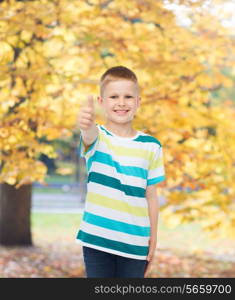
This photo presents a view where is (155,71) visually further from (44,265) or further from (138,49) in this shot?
(44,265)

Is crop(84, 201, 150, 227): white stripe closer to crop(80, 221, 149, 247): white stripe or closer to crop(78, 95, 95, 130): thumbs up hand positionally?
crop(80, 221, 149, 247): white stripe

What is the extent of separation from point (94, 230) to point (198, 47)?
6447 millimetres

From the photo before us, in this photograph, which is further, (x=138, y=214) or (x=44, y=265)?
(x=44, y=265)

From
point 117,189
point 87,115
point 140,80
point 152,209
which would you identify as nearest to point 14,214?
point 140,80

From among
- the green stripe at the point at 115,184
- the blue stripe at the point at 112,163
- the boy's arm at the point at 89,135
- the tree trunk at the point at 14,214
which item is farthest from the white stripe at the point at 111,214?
the tree trunk at the point at 14,214

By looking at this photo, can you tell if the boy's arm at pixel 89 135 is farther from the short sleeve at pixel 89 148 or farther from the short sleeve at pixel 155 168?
the short sleeve at pixel 155 168

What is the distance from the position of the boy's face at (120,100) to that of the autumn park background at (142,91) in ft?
8.71

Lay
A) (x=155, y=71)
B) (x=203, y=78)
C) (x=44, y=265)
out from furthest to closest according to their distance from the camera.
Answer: (x=44, y=265) → (x=203, y=78) → (x=155, y=71)

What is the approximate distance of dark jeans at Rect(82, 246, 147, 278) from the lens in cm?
294

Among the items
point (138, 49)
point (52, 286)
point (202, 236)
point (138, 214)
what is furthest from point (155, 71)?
point (202, 236)

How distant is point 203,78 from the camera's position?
315 inches

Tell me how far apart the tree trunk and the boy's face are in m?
7.82

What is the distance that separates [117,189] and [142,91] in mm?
4682

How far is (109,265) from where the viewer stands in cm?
297
